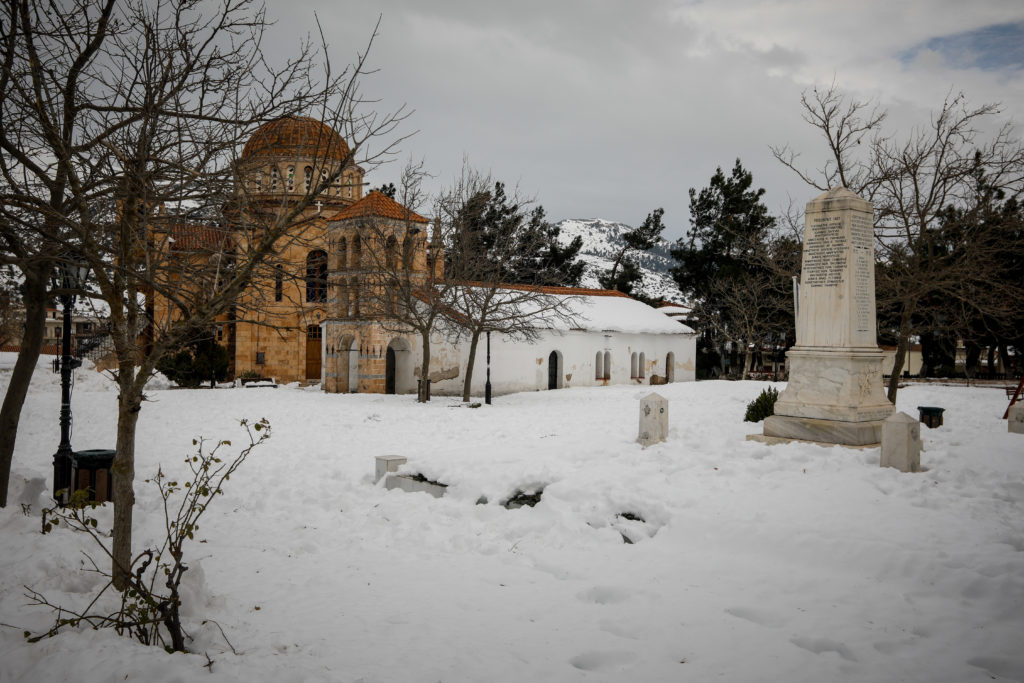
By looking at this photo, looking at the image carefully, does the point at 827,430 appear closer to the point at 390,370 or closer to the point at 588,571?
the point at 588,571

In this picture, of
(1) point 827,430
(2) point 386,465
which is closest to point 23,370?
(2) point 386,465

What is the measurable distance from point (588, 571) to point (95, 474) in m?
6.09

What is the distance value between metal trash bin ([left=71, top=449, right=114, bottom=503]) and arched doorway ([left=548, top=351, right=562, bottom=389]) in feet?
80.7

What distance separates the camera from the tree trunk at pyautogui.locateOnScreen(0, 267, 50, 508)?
23.2 feet

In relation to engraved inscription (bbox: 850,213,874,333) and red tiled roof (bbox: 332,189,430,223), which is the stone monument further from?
red tiled roof (bbox: 332,189,430,223)

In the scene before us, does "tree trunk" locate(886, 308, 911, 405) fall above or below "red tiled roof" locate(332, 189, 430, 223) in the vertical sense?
below

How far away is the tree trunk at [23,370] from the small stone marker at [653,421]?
8740 mm

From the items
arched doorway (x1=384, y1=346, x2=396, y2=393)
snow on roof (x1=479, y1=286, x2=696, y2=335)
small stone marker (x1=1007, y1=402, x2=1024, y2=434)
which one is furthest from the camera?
snow on roof (x1=479, y1=286, x2=696, y2=335)

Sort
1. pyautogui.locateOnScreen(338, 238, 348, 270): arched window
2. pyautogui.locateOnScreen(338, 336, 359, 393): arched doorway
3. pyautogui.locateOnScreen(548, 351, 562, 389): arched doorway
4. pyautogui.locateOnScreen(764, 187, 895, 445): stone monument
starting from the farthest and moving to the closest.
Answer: pyautogui.locateOnScreen(548, 351, 562, 389): arched doorway, pyautogui.locateOnScreen(338, 336, 359, 393): arched doorway, pyautogui.locateOnScreen(338, 238, 348, 270): arched window, pyautogui.locateOnScreen(764, 187, 895, 445): stone monument

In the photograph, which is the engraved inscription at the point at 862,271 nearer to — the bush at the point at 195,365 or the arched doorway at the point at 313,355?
the bush at the point at 195,365

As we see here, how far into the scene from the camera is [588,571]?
623 cm

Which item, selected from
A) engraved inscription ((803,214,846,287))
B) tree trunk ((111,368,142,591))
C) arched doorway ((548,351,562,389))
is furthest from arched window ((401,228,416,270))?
tree trunk ((111,368,142,591))

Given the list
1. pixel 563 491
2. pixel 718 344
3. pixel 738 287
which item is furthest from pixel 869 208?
pixel 718 344

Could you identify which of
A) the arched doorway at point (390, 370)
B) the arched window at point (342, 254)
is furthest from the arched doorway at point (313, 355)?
the arched window at point (342, 254)
